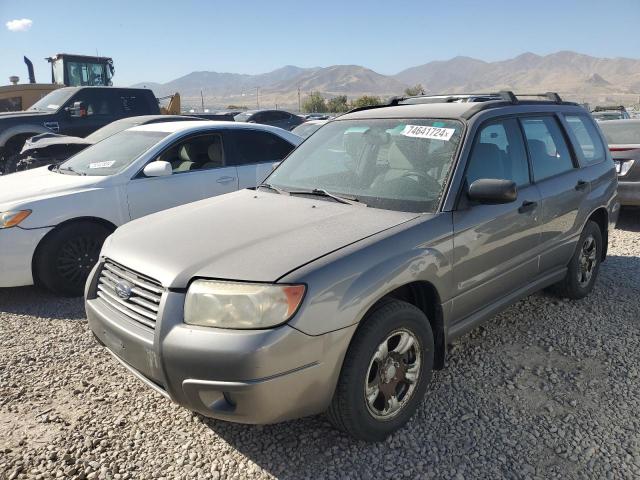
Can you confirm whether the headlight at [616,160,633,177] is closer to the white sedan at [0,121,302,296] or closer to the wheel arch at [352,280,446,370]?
the white sedan at [0,121,302,296]

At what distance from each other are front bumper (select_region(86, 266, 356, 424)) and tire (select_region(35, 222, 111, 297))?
2589 millimetres

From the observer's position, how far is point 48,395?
3.09m

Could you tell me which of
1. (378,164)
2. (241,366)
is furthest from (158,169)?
(241,366)

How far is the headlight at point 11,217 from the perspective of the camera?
4.26 metres

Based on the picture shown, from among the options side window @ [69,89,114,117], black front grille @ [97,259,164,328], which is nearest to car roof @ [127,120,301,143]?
black front grille @ [97,259,164,328]

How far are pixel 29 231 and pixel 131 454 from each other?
103 inches

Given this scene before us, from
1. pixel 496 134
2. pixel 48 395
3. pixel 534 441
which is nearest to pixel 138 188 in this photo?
pixel 48 395

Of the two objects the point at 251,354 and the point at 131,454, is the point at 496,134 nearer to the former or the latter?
the point at 251,354

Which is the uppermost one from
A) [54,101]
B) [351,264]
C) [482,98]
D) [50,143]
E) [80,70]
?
[80,70]

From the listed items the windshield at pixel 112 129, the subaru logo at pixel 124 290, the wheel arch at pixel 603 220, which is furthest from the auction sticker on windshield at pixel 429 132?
the windshield at pixel 112 129

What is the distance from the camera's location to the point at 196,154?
18.3 feet

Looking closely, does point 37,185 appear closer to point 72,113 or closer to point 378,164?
point 378,164

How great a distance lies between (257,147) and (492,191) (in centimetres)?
370

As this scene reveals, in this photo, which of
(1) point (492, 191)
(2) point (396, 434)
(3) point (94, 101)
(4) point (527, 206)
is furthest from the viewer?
(3) point (94, 101)
